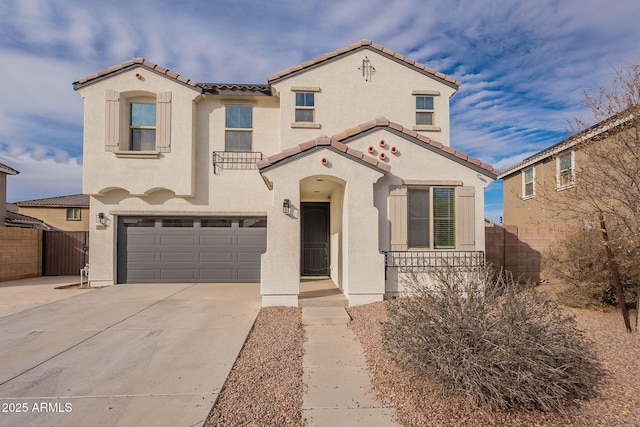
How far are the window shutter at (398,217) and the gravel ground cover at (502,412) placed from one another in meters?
3.40

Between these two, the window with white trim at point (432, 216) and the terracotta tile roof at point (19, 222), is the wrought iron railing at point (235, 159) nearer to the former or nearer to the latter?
the window with white trim at point (432, 216)

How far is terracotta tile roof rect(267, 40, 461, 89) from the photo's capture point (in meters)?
10.4

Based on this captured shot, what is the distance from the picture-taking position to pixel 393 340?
388cm

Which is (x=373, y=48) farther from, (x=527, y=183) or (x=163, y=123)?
(x=527, y=183)

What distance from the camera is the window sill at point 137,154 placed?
10.4 metres

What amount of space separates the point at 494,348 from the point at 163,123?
432 inches

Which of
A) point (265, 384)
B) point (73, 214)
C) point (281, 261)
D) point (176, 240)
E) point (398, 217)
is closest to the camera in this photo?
point (265, 384)

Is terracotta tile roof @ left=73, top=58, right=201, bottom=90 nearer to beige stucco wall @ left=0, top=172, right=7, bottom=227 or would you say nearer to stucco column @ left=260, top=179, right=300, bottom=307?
stucco column @ left=260, top=179, right=300, bottom=307

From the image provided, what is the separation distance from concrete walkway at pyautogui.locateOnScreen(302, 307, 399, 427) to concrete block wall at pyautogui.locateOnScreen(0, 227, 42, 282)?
12.7 m

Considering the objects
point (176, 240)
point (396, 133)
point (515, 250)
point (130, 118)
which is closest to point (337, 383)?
point (396, 133)

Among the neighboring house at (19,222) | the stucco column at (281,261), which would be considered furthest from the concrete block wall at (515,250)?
the neighboring house at (19,222)

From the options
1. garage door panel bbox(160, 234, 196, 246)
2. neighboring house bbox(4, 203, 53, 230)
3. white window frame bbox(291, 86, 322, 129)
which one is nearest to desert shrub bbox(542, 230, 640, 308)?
white window frame bbox(291, 86, 322, 129)

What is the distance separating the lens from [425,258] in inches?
310

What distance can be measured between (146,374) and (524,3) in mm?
11605
